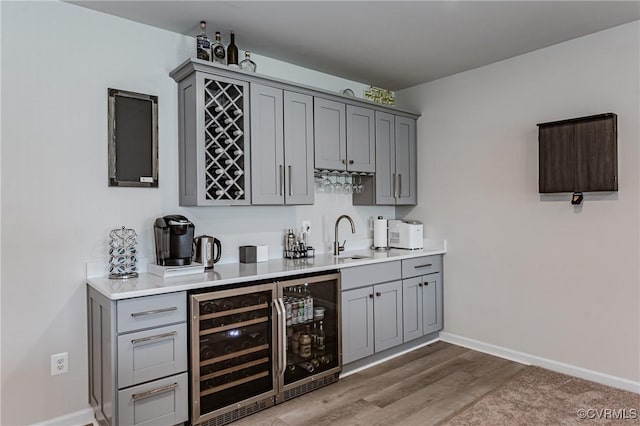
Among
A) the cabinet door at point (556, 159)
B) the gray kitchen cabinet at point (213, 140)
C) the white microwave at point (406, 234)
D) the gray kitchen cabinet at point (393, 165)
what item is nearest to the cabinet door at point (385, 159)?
the gray kitchen cabinet at point (393, 165)

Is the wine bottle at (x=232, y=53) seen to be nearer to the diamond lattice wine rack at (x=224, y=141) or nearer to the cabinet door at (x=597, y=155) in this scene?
the diamond lattice wine rack at (x=224, y=141)

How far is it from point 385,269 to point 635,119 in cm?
208

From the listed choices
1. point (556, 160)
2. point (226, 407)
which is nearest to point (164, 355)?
point (226, 407)

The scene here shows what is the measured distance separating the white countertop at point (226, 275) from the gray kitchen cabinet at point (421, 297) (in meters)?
0.17

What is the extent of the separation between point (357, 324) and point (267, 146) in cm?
154

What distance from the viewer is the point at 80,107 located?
259 centimetres

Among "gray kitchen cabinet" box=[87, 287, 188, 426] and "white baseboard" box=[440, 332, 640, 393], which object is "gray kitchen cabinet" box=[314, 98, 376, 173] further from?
"white baseboard" box=[440, 332, 640, 393]

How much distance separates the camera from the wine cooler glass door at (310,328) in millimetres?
2859

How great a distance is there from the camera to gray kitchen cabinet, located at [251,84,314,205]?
301 centimetres

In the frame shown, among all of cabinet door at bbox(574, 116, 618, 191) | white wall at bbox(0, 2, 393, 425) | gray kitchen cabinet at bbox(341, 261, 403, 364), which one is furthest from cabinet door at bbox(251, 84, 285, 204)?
cabinet door at bbox(574, 116, 618, 191)

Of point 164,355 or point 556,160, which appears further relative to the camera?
point 556,160

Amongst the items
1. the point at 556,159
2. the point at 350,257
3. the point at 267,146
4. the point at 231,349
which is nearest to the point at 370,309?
the point at 350,257

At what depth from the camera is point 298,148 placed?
3.26 metres

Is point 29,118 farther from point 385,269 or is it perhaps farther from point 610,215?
point 610,215
